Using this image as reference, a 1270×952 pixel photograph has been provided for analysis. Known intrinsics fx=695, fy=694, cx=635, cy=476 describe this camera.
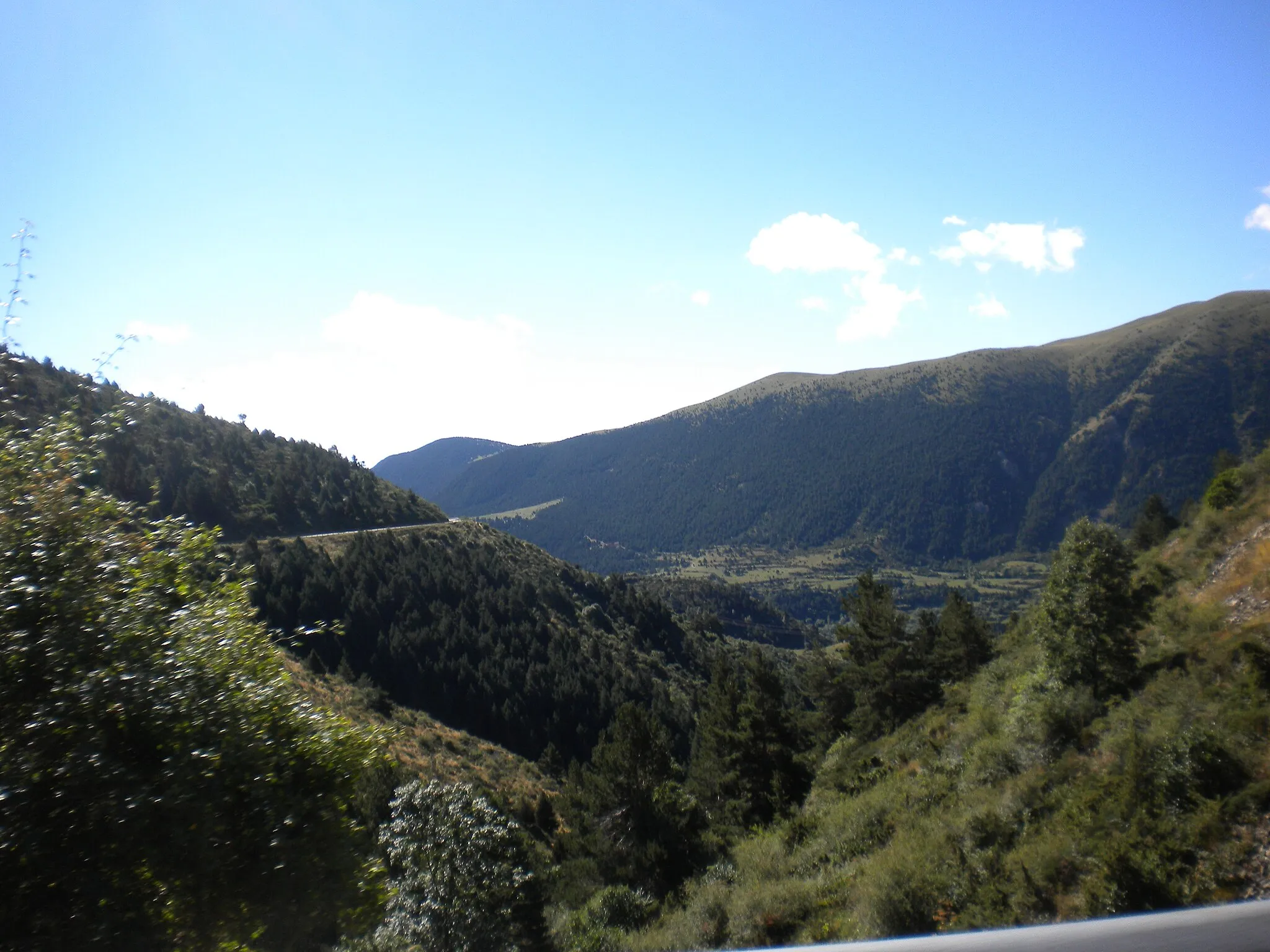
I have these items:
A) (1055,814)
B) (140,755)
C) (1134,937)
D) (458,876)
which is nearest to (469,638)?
(458,876)

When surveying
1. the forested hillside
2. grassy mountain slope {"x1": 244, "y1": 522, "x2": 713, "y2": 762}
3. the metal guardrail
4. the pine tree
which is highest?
the forested hillside

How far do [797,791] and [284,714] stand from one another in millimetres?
22561

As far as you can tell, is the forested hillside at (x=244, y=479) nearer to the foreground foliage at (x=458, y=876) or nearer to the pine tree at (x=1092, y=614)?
the foreground foliage at (x=458, y=876)

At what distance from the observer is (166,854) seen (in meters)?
4.63

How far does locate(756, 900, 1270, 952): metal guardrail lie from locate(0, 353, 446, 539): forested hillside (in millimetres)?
48513

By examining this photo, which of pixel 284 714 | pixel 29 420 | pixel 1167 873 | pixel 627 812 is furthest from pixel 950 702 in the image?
pixel 29 420

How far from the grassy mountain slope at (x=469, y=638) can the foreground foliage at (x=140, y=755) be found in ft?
130

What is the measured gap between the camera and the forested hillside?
56.5 meters

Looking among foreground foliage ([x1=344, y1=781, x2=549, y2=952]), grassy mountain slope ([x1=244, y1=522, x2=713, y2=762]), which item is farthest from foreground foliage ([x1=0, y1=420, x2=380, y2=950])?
grassy mountain slope ([x1=244, y1=522, x2=713, y2=762])

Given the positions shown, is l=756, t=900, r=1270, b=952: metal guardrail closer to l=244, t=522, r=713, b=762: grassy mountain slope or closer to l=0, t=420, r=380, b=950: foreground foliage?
l=0, t=420, r=380, b=950: foreground foliage

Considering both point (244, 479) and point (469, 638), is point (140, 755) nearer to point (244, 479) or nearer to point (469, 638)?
point (469, 638)

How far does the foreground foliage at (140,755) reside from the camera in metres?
4.18

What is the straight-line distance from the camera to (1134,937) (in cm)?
217

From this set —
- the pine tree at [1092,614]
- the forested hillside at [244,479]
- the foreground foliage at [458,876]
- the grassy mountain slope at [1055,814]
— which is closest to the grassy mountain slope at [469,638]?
the forested hillside at [244,479]
